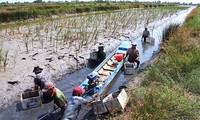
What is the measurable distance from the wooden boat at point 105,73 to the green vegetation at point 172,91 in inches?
55.7

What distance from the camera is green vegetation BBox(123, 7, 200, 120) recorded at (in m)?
5.10

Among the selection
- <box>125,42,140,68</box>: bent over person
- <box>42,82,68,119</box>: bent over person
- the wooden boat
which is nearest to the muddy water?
the wooden boat

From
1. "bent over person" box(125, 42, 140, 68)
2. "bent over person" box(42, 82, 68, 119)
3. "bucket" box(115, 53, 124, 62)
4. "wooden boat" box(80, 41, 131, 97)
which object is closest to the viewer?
"bent over person" box(42, 82, 68, 119)

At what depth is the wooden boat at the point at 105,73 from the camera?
305 inches

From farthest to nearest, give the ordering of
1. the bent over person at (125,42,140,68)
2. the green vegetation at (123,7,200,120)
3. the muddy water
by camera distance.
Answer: the bent over person at (125,42,140,68), the muddy water, the green vegetation at (123,7,200,120)

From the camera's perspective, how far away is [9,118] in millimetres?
6887

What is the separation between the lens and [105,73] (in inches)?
381

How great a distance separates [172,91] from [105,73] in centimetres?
449

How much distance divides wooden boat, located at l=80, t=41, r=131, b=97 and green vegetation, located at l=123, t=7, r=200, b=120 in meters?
1.41

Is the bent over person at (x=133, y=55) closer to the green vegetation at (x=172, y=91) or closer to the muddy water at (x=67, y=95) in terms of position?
the muddy water at (x=67, y=95)

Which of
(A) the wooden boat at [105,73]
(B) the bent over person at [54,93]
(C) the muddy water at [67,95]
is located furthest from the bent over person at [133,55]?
(B) the bent over person at [54,93]

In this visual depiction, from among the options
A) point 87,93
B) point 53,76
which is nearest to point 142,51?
point 53,76

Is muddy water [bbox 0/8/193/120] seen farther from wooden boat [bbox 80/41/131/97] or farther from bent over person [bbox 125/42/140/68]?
bent over person [bbox 125/42/140/68]

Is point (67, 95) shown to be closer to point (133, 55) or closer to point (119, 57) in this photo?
point (119, 57)
